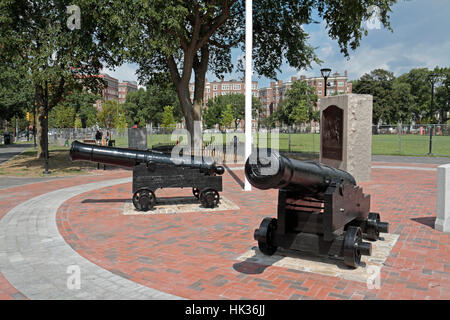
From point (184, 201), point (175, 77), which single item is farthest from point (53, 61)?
point (184, 201)

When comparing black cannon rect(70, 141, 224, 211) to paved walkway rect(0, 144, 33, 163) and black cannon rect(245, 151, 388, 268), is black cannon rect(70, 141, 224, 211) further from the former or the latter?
paved walkway rect(0, 144, 33, 163)

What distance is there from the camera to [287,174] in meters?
Result: 3.73

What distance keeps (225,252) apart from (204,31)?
14916 mm

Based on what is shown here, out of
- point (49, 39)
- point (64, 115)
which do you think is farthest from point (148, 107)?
point (49, 39)

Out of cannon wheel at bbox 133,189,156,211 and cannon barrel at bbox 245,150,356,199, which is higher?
cannon barrel at bbox 245,150,356,199

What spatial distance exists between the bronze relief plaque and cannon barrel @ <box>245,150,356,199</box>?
9.18 m

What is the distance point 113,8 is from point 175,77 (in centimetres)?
558

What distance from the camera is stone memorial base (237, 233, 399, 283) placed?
174 inches

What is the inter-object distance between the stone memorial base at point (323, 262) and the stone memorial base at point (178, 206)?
302 cm

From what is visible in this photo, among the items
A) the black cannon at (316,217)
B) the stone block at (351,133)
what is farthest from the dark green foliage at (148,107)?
the black cannon at (316,217)

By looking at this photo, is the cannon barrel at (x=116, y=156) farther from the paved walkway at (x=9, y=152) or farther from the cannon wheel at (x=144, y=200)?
the paved walkway at (x=9, y=152)

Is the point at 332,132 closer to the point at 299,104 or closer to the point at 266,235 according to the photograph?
the point at 266,235

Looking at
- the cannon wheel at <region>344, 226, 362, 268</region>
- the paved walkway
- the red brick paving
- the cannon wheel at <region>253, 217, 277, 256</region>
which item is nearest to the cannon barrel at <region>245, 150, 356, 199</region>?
the cannon wheel at <region>344, 226, 362, 268</region>

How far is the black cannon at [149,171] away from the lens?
8.14 m
